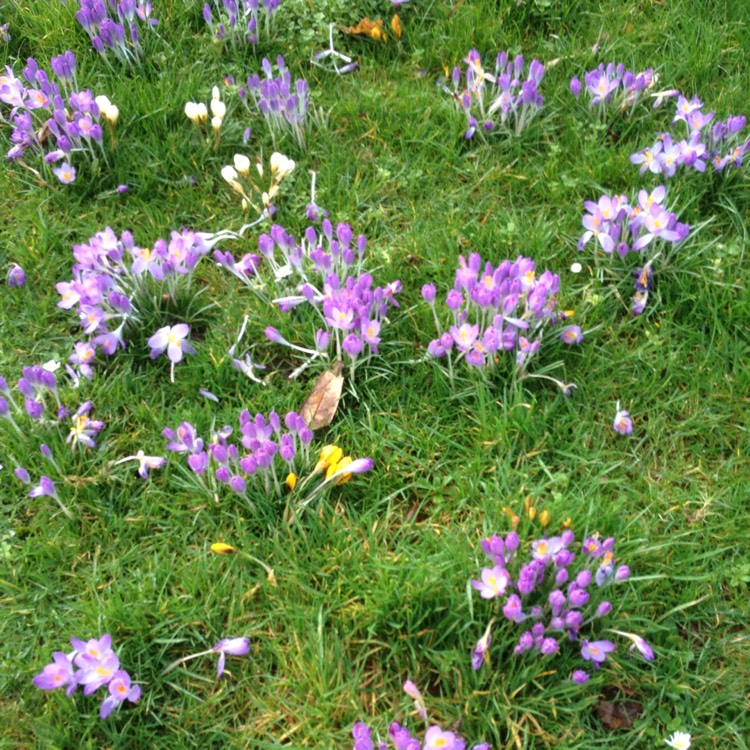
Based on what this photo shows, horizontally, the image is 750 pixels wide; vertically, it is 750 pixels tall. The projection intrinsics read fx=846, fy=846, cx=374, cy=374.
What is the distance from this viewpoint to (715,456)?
8.96 ft

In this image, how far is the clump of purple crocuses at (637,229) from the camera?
2939 mm

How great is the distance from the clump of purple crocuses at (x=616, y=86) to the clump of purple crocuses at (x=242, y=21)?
141cm

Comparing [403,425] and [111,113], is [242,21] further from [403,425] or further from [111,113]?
[403,425]

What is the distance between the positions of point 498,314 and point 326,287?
1.94 feet

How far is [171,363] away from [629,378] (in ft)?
5.17

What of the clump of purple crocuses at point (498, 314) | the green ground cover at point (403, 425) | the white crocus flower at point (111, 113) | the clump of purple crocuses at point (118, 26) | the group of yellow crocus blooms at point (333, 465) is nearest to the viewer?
the green ground cover at point (403, 425)

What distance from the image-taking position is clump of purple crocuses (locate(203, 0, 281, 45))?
3.80 metres

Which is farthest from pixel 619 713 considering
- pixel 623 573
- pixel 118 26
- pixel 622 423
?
pixel 118 26

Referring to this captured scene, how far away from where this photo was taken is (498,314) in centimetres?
276

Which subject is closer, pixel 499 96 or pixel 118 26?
pixel 499 96

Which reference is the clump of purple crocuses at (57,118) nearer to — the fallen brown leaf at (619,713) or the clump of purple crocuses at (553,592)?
the clump of purple crocuses at (553,592)

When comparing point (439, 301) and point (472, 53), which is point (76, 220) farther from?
point (472, 53)

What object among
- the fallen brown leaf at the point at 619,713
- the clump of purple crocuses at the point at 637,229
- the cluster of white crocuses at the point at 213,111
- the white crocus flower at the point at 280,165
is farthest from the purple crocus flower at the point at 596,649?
the cluster of white crocuses at the point at 213,111

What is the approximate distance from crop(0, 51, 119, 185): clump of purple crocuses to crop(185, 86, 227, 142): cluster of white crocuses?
0.31 m
